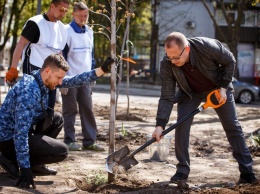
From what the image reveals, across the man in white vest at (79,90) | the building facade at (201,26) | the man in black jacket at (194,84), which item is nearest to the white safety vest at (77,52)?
the man in white vest at (79,90)

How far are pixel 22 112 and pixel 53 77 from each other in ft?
1.44

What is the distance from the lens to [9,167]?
5398 millimetres

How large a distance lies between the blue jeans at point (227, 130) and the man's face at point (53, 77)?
1.34 meters

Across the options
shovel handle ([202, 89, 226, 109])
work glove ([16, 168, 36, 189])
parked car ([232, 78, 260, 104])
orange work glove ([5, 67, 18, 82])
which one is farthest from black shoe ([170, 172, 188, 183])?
parked car ([232, 78, 260, 104])

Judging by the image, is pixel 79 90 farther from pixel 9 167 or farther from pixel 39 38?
pixel 9 167

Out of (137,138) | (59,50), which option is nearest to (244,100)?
(137,138)

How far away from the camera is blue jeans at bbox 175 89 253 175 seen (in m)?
5.58

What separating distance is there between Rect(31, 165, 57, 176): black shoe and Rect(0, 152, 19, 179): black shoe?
28 centimetres

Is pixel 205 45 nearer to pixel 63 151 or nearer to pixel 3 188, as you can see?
pixel 63 151

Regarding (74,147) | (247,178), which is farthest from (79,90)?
(247,178)

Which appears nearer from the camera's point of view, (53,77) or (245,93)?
(53,77)

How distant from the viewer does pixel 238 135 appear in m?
5.64

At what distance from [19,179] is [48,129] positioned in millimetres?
909

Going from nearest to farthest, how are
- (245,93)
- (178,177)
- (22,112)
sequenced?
1. (22,112)
2. (178,177)
3. (245,93)
